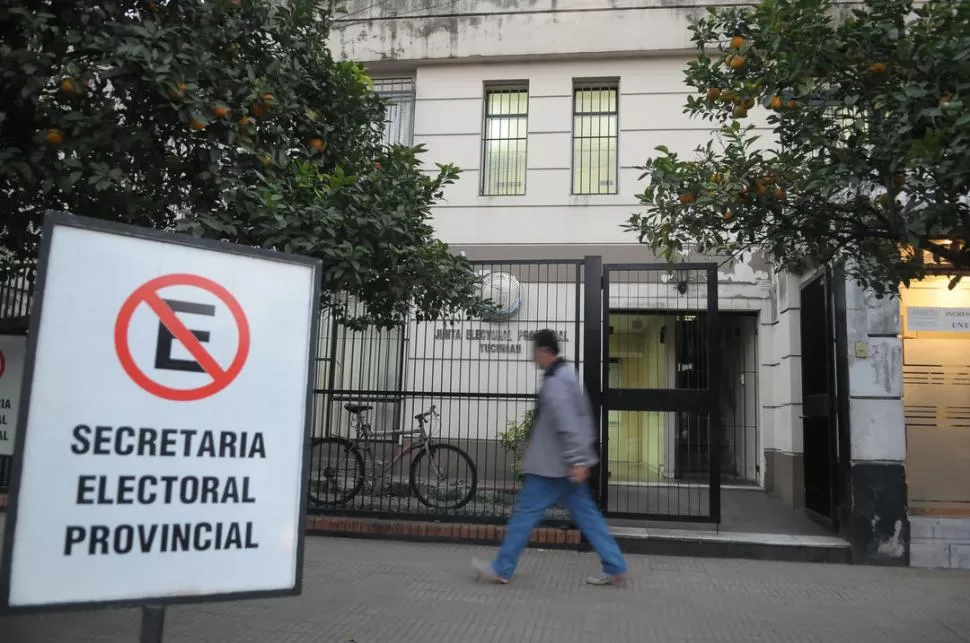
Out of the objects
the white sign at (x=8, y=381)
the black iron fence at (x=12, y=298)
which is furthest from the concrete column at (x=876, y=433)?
the black iron fence at (x=12, y=298)

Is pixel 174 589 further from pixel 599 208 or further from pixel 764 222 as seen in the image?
pixel 599 208

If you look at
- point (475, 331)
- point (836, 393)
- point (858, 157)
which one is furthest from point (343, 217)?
point (836, 393)

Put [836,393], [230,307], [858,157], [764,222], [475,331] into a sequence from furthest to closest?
[475,331] < [836,393] < [764,222] < [858,157] < [230,307]

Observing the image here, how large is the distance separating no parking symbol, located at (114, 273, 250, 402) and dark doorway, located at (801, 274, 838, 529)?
686cm

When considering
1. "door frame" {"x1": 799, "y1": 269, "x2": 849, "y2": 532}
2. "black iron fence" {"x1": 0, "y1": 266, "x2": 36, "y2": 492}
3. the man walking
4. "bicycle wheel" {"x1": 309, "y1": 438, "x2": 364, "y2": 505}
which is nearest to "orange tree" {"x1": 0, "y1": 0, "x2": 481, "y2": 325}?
the man walking

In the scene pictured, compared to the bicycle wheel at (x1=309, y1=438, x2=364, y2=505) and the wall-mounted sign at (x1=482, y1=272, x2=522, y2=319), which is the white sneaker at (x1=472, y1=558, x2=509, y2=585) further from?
the wall-mounted sign at (x1=482, y1=272, x2=522, y2=319)

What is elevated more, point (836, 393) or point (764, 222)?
point (764, 222)

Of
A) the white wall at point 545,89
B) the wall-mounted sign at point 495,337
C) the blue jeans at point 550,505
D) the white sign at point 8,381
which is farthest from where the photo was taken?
the white wall at point 545,89

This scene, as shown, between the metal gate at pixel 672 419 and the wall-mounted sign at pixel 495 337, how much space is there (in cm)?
135

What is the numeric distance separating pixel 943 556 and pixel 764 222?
3921mm

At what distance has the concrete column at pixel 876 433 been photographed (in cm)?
722

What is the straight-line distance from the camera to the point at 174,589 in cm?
246

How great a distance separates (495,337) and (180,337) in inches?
283

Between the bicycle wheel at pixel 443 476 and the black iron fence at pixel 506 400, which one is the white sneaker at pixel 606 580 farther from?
the bicycle wheel at pixel 443 476
